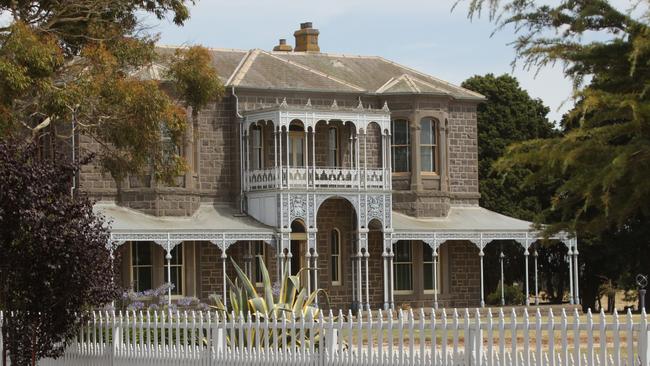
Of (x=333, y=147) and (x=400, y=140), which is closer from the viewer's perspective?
(x=333, y=147)

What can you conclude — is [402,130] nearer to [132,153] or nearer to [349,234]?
[349,234]

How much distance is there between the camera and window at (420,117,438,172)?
44.0m

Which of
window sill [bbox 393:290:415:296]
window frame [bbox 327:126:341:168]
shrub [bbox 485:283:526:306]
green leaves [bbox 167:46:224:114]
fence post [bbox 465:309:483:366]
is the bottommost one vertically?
shrub [bbox 485:283:526:306]

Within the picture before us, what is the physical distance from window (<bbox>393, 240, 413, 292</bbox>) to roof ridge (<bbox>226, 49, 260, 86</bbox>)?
7192 mm

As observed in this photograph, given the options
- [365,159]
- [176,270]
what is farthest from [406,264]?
[176,270]

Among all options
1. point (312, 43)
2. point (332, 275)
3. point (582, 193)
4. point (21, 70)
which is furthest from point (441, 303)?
point (582, 193)

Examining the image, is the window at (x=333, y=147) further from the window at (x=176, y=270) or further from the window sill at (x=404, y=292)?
the window at (x=176, y=270)

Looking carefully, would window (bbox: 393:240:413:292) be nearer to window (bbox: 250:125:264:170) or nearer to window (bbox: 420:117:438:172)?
window (bbox: 420:117:438:172)

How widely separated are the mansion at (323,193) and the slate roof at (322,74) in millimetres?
63

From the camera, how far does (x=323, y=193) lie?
135 feet

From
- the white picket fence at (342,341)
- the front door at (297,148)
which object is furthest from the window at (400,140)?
the white picket fence at (342,341)

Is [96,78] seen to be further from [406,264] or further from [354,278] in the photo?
[406,264]

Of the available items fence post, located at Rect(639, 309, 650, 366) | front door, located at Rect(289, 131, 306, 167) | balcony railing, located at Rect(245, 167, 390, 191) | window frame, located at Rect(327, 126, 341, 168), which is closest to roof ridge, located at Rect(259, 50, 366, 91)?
window frame, located at Rect(327, 126, 341, 168)

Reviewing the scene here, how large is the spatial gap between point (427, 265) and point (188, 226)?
8.63 m
